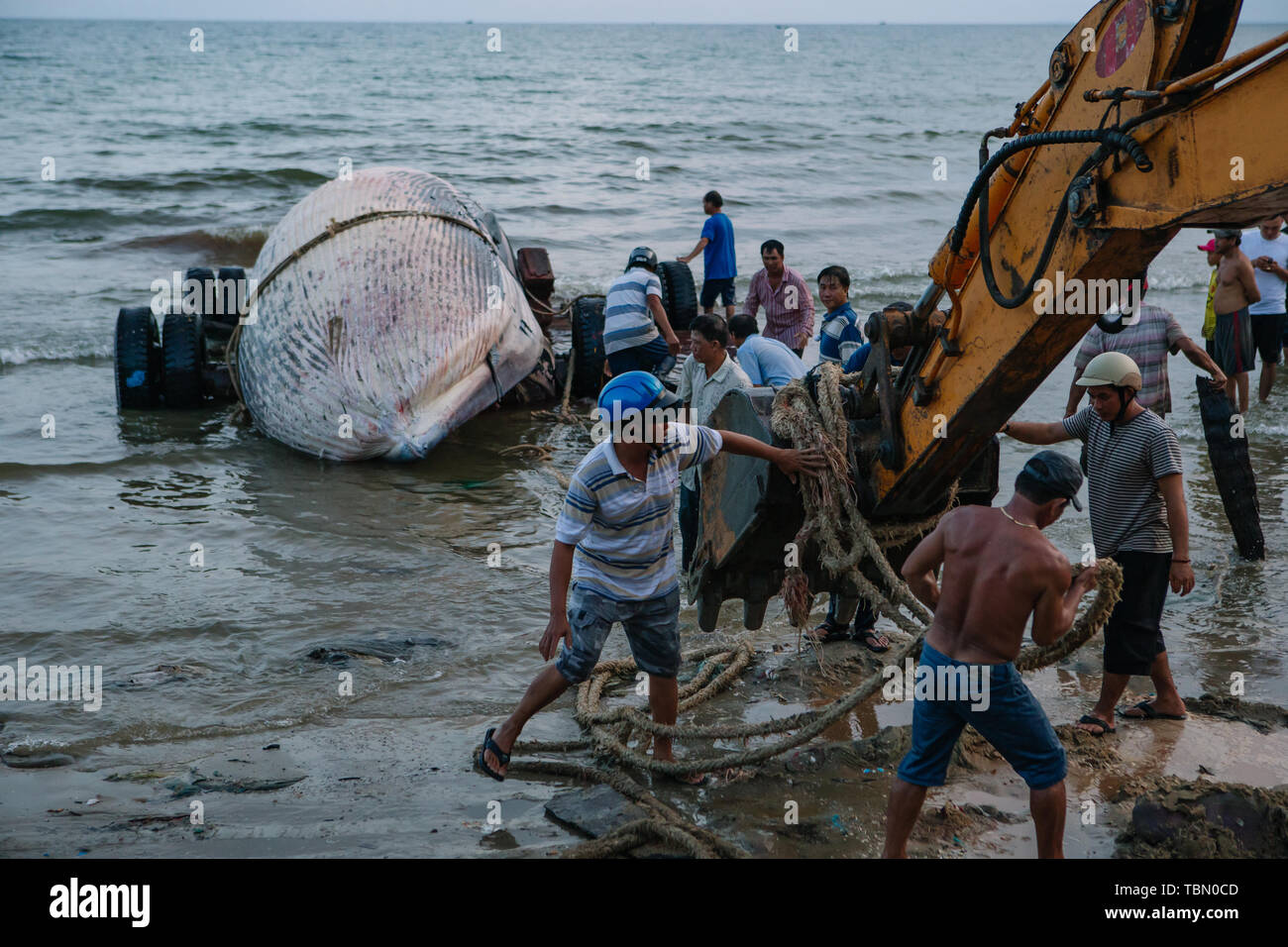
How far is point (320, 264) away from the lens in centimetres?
886

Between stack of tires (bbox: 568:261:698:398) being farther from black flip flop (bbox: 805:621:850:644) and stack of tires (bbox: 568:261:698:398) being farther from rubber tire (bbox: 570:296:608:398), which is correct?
black flip flop (bbox: 805:621:850:644)

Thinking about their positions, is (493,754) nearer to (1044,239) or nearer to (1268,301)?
(1044,239)

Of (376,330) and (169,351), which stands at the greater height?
(376,330)

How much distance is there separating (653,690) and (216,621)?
280cm

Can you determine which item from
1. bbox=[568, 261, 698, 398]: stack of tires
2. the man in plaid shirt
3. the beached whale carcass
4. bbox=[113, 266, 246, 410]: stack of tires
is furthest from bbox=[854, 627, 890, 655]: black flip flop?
bbox=[113, 266, 246, 410]: stack of tires

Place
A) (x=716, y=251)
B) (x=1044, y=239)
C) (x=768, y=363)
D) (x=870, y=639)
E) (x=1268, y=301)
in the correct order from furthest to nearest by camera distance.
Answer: (x=716, y=251) < (x=1268, y=301) < (x=768, y=363) < (x=870, y=639) < (x=1044, y=239)

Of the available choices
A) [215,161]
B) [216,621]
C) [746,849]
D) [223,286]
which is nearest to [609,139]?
[215,161]

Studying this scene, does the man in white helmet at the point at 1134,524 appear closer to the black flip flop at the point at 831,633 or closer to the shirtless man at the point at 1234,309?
the black flip flop at the point at 831,633

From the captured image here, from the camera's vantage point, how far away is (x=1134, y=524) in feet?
15.0

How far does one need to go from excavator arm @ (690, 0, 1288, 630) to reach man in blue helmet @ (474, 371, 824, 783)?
353mm

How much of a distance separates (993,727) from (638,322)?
572 cm

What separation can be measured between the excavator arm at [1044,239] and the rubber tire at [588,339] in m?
5.67

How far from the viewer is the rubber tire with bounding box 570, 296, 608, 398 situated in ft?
33.6

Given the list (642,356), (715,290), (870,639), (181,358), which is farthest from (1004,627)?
Result: (715,290)
